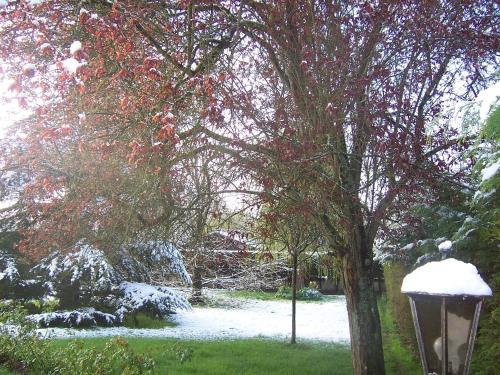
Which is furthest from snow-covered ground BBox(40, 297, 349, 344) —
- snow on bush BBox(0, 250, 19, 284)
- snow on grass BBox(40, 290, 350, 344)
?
snow on bush BBox(0, 250, 19, 284)

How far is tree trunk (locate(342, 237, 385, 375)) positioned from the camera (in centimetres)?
631

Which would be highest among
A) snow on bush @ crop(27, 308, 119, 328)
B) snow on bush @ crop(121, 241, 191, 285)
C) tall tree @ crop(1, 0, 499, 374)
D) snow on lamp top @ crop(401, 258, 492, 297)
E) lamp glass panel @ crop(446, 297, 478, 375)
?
tall tree @ crop(1, 0, 499, 374)

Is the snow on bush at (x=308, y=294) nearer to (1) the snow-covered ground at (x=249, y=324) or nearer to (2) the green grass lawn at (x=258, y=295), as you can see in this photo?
(2) the green grass lawn at (x=258, y=295)

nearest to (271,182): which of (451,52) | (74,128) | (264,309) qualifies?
(74,128)

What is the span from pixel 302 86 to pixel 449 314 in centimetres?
381

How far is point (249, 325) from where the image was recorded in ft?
43.5

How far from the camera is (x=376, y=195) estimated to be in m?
6.73

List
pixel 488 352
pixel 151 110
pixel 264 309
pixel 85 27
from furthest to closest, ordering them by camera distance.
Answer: pixel 264 309 < pixel 151 110 < pixel 85 27 < pixel 488 352

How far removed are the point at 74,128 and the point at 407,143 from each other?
13.1ft

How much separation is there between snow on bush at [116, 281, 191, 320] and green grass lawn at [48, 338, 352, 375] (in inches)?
111

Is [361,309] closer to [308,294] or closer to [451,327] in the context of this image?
[451,327]

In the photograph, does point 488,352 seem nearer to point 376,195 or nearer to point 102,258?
point 376,195

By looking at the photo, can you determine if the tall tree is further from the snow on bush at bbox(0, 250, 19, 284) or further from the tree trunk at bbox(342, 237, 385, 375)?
the snow on bush at bbox(0, 250, 19, 284)

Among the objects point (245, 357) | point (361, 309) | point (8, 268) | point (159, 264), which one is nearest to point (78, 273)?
point (8, 268)
